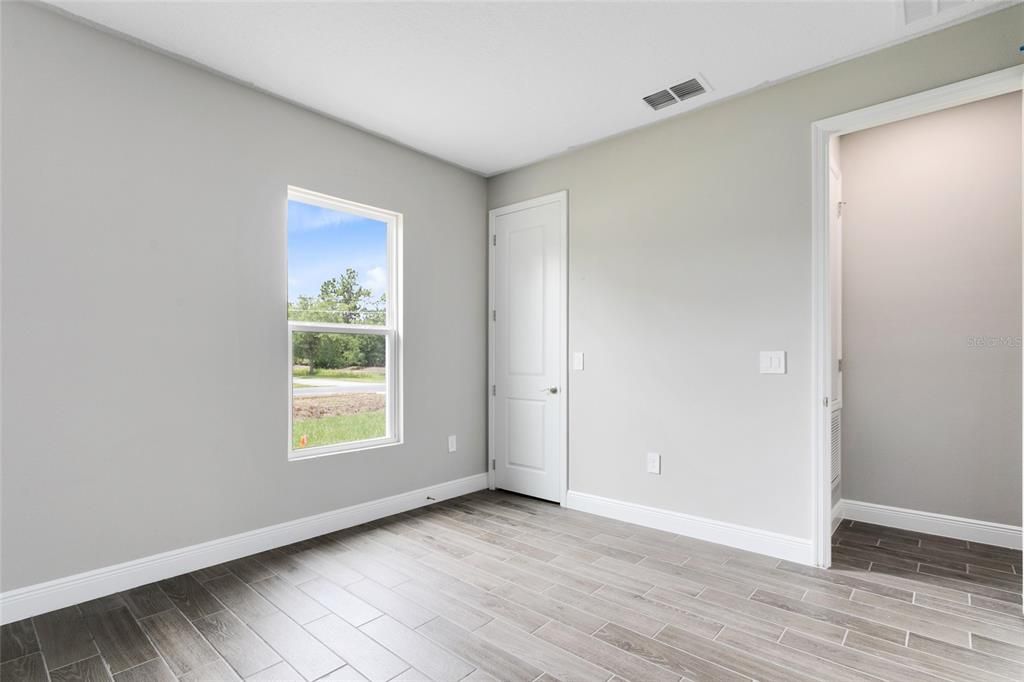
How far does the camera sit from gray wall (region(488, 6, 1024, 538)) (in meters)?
2.89

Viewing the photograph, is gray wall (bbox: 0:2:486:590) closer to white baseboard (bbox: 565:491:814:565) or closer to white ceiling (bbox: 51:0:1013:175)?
white ceiling (bbox: 51:0:1013:175)

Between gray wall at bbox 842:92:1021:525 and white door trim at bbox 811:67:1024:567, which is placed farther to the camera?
gray wall at bbox 842:92:1021:525

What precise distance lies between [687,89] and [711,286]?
120 cm

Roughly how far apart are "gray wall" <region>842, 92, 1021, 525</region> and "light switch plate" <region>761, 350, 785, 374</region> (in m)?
1.15

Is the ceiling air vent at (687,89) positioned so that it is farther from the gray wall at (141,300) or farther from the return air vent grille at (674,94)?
the gray wall at (141,300)

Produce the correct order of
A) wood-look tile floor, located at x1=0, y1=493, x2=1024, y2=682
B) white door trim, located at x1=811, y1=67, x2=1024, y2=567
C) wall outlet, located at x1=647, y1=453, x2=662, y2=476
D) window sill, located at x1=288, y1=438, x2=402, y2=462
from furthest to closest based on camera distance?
1. wall outlet, located at x1=647, y1=453, x2=662, y2=476
2. window sill, located at x1=288, y1=438, x2=402, y2=462
3. white door trim, located at x1=811, y1=67, x2=1024, y2=567
4. wood-look tile floor, located at x1=0, y1=493, x2=1024, y2=682

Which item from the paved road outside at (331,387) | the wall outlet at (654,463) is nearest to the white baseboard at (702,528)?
the wall outlet at (654,463)

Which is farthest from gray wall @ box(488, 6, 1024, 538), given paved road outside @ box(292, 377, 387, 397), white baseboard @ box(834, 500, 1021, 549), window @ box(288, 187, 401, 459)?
paved road outside @ box(292, 377, 387, 397)

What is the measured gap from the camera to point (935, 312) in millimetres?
3391

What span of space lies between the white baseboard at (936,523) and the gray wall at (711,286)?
1.09 metres

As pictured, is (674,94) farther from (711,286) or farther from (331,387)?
(331,387)

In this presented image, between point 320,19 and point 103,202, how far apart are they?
1.39 m

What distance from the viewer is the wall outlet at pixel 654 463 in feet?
11.4

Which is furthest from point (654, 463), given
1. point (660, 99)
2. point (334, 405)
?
point (660, 99)
